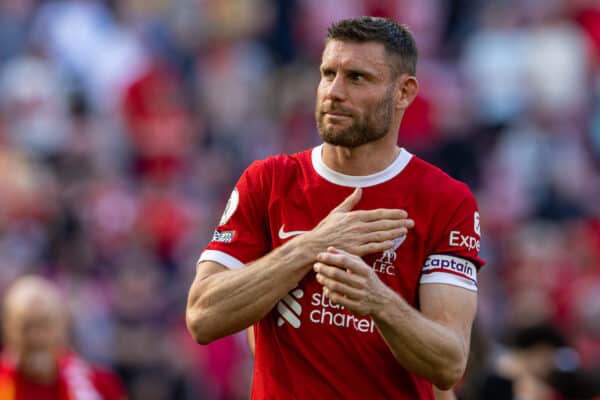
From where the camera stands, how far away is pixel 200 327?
221 inches

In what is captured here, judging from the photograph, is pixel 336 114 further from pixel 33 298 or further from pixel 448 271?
pixel 33 298

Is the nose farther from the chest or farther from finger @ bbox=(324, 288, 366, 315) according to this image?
finger @ bbox=(324, 288, 366, 315)

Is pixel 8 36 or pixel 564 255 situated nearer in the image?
pixel 564 255

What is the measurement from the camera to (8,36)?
1772cm

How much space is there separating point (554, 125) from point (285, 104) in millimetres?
3268

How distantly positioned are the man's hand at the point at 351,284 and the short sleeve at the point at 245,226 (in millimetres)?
476

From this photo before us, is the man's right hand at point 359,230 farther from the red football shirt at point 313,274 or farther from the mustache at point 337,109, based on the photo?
the mustache at point 337,109

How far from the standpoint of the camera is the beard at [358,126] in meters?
5.74

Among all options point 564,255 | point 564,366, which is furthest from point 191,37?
point 564,366

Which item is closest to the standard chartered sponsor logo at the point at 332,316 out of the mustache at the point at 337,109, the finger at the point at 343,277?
the finger at the point at 343,277

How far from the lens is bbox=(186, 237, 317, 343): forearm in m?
5.50

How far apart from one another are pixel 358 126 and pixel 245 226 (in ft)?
2.04

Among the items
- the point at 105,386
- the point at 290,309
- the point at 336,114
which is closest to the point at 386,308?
the point at 290,309

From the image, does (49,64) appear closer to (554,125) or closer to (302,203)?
(554,125)
